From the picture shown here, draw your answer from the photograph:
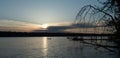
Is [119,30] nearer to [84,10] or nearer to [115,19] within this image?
[115,19]

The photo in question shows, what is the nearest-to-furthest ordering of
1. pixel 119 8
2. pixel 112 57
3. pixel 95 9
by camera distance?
1. pixel 119 8
2. pixel 95 9
3. pixel 112 57

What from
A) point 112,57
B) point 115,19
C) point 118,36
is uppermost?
point 115,19

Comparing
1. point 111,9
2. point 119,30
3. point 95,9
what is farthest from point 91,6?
point 119,30

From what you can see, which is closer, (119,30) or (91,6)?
(119,30)

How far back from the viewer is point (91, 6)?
8648mm

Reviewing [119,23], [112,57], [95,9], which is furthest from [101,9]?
[112,57]

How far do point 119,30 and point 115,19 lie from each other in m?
0.47

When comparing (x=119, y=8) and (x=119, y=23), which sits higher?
(x=119, y=8)

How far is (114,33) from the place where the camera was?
8.27m

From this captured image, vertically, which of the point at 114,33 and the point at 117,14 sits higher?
the point at 117,14

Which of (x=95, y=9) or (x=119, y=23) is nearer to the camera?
(x=119, y=23)

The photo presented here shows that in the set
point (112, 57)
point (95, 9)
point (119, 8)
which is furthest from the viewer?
point (112, 57)

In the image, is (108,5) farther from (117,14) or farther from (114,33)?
(114,33)

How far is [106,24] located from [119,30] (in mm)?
788
